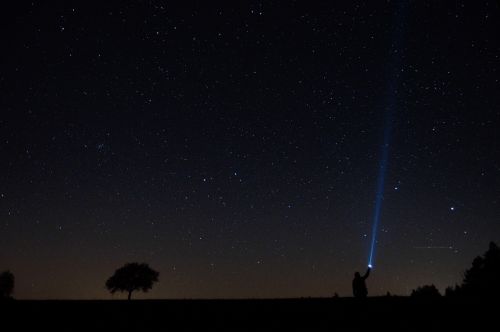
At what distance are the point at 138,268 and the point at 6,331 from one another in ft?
178

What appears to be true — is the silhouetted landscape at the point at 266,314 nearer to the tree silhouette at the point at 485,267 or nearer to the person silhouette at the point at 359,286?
the person silhouette at the point at 359,286

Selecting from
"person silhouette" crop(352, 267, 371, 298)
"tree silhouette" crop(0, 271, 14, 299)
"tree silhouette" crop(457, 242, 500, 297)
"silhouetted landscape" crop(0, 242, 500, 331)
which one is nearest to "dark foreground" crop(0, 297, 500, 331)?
"silhouetted landscape" crop(0, 242, 500, 331)

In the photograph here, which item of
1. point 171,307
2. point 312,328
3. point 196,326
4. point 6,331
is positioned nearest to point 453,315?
point 312,328

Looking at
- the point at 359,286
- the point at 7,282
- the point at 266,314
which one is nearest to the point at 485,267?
the point at 359,286

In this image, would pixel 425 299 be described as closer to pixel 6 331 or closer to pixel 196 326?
pixel 196 326

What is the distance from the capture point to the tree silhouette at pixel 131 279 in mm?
57812

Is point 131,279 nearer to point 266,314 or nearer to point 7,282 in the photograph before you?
point 7,282

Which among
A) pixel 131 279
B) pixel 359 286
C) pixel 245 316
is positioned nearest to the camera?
pixel 245 316

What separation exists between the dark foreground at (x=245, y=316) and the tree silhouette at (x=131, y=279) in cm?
5281

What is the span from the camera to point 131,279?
58.5m

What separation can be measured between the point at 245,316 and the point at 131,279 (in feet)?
177

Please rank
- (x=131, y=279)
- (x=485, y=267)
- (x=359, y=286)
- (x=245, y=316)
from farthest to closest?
(x=131, y=279) → (x=485, y=267) → (x=359, y=286) → (x=245, y=316)

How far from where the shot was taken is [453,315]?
916 centimetres

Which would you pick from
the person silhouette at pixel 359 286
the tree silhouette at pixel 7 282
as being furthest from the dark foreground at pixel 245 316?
the tree silhouette at pixel 7 282
